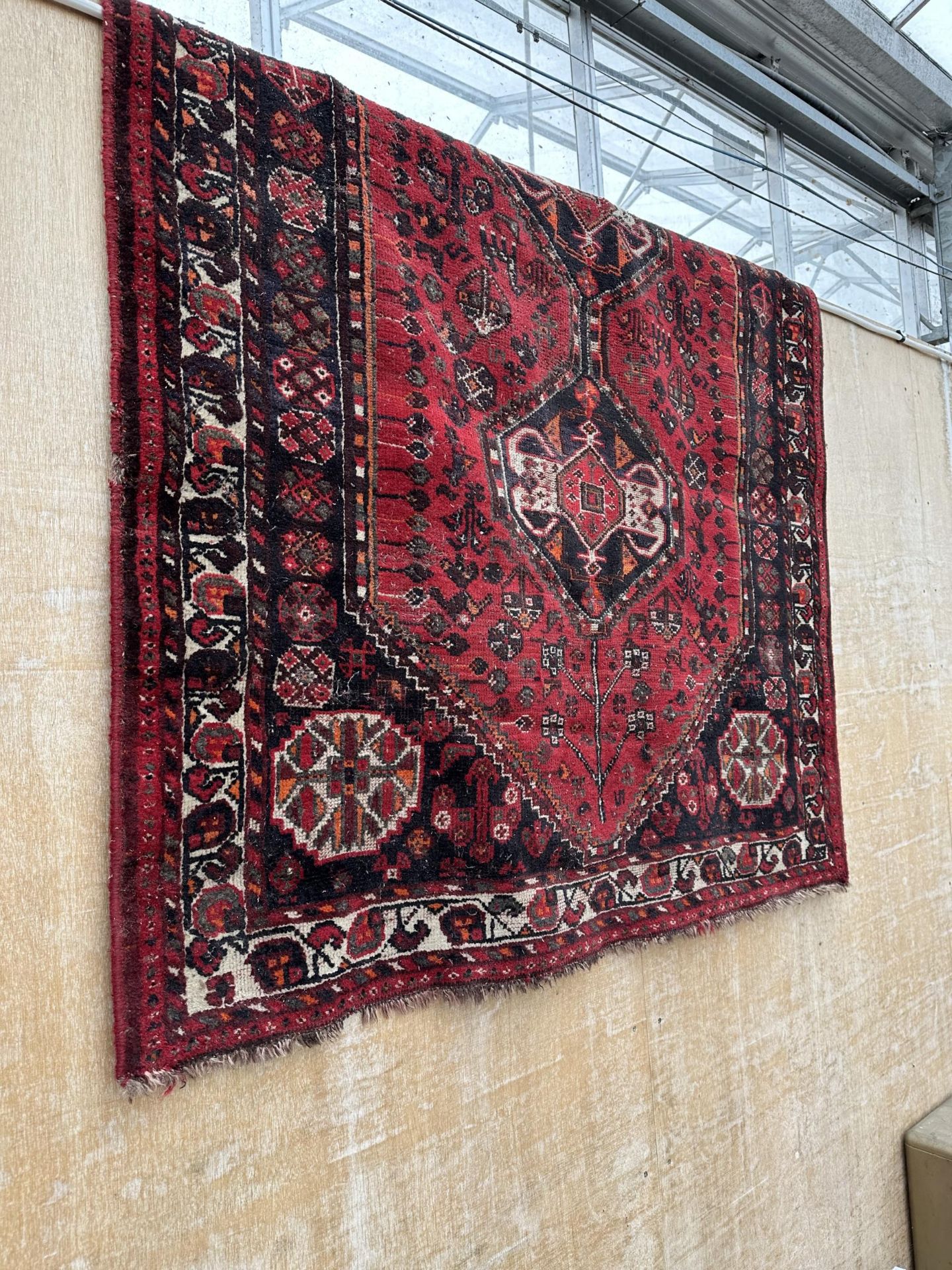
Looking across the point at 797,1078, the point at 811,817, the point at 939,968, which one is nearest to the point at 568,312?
the point at 811,817

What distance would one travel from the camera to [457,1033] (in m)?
1.37

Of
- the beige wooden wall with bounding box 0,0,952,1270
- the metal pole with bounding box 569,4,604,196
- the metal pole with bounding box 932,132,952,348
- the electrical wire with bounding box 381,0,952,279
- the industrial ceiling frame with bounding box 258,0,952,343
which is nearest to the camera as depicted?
the beige wooden wall with bounding box 0,0,952,1270

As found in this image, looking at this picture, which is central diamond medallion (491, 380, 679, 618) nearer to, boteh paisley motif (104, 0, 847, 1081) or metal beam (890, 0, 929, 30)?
boteh paisley motif (104, 0, 847, 1081)

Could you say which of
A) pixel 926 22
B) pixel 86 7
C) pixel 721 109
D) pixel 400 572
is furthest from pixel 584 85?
pixel 400 572

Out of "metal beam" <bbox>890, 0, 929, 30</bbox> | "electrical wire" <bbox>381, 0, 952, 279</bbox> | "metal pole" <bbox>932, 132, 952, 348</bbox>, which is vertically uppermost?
"metal beam" <bbox>890, 0, 929, 30</bbox>

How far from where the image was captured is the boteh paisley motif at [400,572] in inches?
43.1

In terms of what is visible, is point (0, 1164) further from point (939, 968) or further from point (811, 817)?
point (939, 968)

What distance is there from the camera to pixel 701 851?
1666mm

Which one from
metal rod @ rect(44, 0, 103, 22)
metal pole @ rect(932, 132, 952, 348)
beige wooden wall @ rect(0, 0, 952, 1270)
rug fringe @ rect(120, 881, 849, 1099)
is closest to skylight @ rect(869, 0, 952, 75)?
metal pole @ rect(932, 132, 952, 348)

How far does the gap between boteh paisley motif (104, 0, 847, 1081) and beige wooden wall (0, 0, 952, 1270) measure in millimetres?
64

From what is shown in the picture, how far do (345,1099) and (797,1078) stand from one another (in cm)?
119

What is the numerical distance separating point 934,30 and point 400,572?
3.42m

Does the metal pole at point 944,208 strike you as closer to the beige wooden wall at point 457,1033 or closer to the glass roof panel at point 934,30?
the glass roof panel at point 934,30

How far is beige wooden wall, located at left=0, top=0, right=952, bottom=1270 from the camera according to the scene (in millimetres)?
1036
